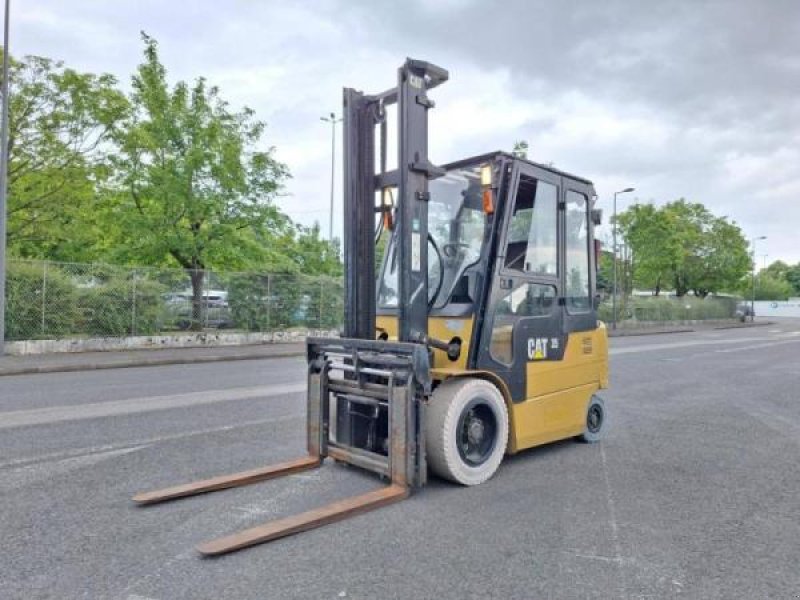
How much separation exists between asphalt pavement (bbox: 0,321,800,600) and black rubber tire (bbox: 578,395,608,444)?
34 centimetres

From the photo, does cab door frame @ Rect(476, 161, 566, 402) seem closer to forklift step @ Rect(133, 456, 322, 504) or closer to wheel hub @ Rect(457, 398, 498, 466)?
wheel hub @ Rect(457, 398, 498, 466)

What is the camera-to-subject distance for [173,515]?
13.6ft

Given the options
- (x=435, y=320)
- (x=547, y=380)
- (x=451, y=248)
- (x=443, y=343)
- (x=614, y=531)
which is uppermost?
(x=451, y=248)

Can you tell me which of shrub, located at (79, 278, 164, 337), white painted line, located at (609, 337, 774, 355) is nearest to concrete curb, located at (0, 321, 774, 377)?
shrub, located at (79, 278, 164, 337)

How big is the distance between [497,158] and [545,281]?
4.26 ft

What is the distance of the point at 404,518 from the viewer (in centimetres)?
409

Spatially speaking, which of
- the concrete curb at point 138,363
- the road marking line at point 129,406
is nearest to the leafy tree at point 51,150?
the concrete curb at point 138,363

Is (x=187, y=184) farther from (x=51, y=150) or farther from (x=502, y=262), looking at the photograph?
(x=502, y=262)

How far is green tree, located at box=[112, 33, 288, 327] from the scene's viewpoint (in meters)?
18.9

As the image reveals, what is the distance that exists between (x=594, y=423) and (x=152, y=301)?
14.5 meters

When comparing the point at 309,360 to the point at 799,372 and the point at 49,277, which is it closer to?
the point at 49,277

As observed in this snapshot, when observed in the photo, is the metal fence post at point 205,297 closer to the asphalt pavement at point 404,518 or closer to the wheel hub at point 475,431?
the asphalt pavement at point 404,518

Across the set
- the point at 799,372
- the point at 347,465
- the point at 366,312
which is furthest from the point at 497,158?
the point at 799,372

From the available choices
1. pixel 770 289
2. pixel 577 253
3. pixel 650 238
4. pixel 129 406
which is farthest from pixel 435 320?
pixel 770 289
